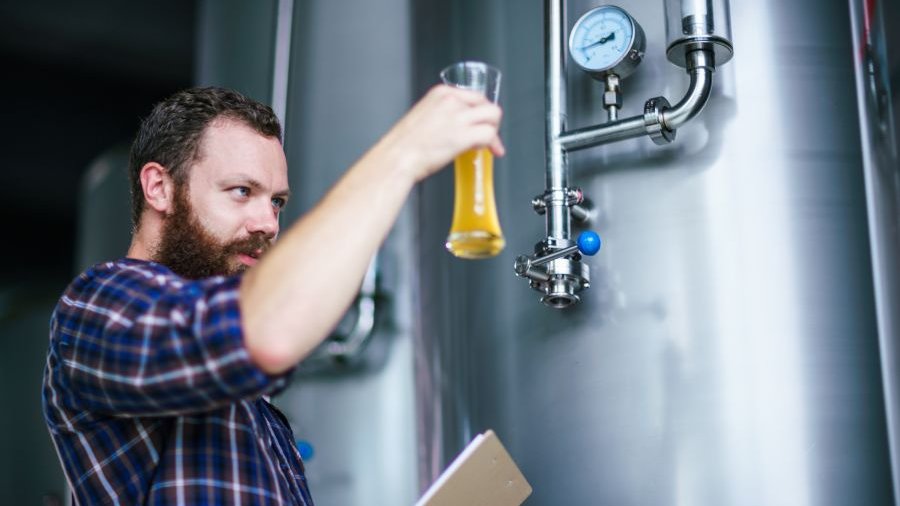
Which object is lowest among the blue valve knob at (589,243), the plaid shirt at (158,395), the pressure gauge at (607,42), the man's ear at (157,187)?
the plaid shirt at (158,395)

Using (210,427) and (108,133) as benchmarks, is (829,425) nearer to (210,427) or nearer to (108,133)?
(210,427)

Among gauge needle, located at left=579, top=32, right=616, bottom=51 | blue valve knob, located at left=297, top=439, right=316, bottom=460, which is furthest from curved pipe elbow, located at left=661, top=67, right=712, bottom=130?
blue valve knob, located at left=297, top=439, right=316, bottom=460

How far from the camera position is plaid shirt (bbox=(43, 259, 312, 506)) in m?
0.81

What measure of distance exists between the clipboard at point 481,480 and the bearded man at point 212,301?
150 mm

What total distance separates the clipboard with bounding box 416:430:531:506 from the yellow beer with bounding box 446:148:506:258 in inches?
11.5

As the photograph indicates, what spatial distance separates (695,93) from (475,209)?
505 millimetres

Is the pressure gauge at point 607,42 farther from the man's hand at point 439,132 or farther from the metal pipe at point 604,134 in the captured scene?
the man's hand at point 439,132

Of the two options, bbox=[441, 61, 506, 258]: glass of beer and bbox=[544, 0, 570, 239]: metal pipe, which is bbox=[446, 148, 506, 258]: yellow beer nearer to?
bbox=[441, 61, 506, 258]: glass of beer

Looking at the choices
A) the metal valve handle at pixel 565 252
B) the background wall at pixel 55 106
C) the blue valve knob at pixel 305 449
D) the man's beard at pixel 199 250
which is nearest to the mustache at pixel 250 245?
the man's beard at pixel 199 250

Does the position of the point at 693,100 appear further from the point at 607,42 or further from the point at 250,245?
the point at 250,245

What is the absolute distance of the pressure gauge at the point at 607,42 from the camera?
1.37m

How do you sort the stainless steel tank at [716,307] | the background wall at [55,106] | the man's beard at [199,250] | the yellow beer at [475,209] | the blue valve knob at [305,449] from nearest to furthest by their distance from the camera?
1. the yellow beer at [475,209]
2. the man's beard at [199,250]
3. the stainless steel tank at [716,307]
4. the blue valve knob at [305,449]
5. the background wall at [55,106]

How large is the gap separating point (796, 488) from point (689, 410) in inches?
6.1

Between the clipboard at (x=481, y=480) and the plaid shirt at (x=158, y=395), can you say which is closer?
the plaid shirt at (x=158, y=395)
